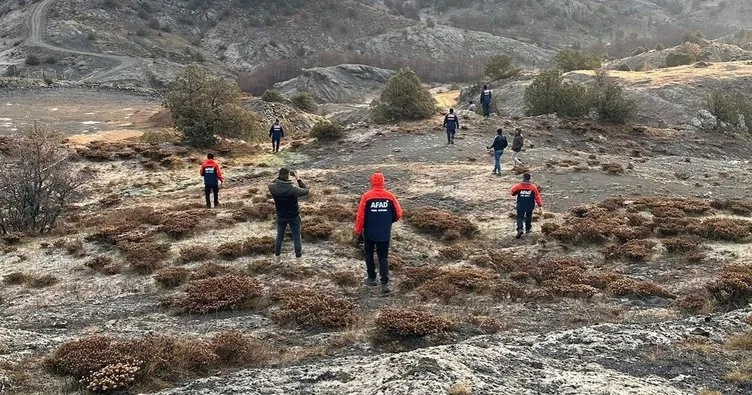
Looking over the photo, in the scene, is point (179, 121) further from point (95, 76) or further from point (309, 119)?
point (95, 76)

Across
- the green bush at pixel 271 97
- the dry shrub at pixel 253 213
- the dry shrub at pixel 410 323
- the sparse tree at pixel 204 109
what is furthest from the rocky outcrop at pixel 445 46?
the dry shrub at pixel 410 323

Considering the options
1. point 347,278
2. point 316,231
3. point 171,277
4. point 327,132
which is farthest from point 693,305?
point 327,132

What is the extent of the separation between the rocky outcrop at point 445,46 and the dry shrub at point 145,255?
145076 millimetres

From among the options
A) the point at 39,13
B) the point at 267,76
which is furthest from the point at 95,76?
the point at 39,13

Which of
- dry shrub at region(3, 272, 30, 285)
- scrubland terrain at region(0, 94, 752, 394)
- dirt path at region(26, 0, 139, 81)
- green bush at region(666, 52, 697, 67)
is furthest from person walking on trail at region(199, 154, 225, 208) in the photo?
dirt path at region(26, 0, 139, 81)

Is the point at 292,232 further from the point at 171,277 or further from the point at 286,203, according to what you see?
the point at 171,277

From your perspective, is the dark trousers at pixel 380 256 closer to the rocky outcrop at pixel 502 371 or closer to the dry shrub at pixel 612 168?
the rocky outcrop at pixel 502 371

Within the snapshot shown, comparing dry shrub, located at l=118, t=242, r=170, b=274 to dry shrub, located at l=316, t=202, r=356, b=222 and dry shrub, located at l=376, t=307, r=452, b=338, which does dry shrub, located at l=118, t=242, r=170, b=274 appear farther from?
dry shrub, located at l=376, t=307, r=452, b=338

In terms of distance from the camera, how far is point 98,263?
15922 mm

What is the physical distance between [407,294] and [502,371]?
15.5 feet

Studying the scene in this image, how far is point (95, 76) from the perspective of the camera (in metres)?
106

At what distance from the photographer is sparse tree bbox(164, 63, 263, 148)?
38406 mm

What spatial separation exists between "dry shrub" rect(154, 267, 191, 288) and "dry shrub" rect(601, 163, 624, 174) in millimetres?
22694

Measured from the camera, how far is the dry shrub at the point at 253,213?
2075 cm
